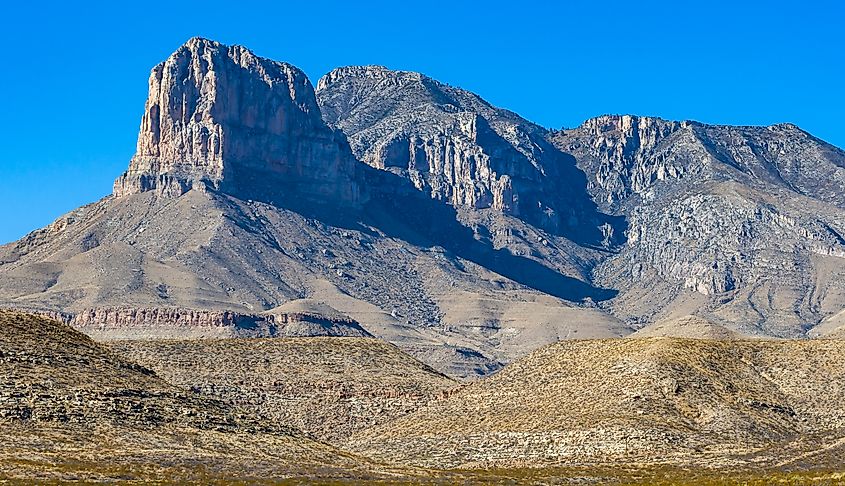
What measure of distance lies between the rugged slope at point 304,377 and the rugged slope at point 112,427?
17860mm

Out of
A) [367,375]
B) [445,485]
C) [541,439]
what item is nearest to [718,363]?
[541,439]

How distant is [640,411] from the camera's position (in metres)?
118

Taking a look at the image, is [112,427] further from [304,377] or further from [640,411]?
[304,377]

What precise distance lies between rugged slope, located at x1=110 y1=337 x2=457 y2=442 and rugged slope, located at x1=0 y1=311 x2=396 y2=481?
58.6ft

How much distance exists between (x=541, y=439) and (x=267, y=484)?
28.9m

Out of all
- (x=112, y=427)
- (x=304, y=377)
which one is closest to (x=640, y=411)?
(x=304, y=377)

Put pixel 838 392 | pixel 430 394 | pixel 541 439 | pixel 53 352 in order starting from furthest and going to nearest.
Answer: pixel 430 394, pixel 838 392, pixel 541 439, pixel 53 352

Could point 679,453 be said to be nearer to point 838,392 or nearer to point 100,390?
point 838,392

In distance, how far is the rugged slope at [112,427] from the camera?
307ft

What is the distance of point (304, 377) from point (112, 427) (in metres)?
39.6

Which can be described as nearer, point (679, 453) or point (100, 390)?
point (100, 390)

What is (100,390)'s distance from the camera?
10369 centimetres

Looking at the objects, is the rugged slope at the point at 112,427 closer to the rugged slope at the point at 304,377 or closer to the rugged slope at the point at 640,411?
the rugged slope at the point at 640,411

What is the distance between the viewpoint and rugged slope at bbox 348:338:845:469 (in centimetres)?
11244
